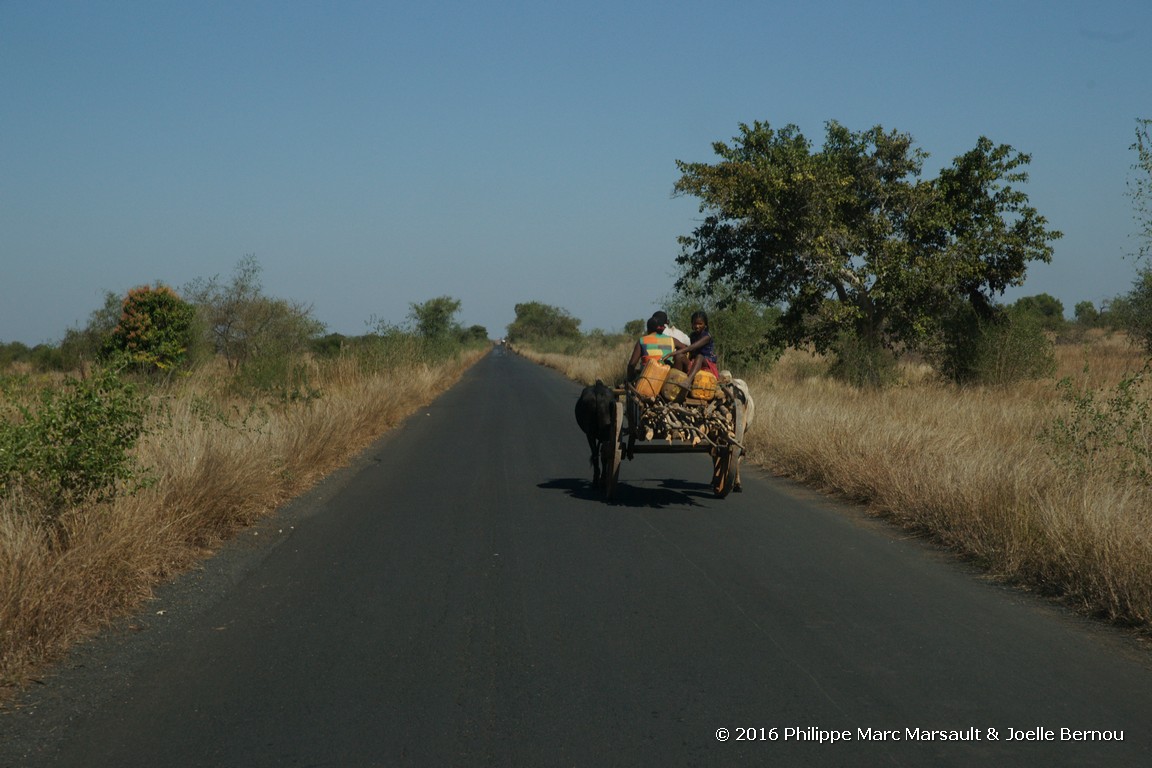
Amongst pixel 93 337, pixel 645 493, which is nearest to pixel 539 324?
pixel 93 337

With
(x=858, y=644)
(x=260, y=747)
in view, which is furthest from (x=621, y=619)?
(x=260, y=747)

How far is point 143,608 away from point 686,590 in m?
3.46

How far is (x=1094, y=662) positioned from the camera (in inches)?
203

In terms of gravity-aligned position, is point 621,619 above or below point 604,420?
below

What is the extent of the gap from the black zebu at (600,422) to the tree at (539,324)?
122 meters

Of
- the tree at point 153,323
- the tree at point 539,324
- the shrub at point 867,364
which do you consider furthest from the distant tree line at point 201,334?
the tree at point 539,324

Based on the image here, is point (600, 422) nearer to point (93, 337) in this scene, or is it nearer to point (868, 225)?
point (868, 225)

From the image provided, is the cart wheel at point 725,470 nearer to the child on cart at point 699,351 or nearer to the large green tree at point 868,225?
the child on cart at point 699,351

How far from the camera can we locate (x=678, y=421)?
9984 mm

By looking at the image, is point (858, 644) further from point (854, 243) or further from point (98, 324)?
point (98, 324)

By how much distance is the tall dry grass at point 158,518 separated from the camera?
531 centimetres

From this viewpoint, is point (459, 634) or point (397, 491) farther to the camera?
point (397, 491)

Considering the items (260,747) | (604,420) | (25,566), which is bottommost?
(260,747)

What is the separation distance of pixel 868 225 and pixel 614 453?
506 inches
